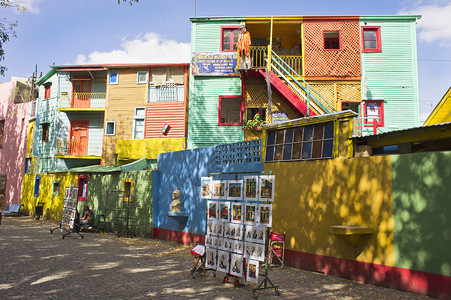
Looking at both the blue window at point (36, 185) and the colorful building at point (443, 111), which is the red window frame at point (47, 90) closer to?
the blue window at point (36, 185)

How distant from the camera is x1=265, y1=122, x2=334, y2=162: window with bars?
948 centimetres

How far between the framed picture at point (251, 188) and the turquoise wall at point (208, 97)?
10.4 m

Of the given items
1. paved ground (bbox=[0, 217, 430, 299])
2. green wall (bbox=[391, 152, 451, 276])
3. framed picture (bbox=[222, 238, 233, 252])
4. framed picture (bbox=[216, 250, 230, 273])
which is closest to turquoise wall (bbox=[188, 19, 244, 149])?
paved ground (bbox=[0, 217, 430, 299])

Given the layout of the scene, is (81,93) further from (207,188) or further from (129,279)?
(129,279)

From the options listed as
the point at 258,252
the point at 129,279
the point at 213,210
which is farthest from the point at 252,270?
the point at 129,279

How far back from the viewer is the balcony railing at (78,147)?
85.0ft

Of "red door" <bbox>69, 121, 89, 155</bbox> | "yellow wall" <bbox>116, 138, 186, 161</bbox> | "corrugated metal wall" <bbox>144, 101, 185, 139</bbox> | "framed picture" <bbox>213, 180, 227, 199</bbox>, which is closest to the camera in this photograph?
"framed picture" <bbox>213, 180, 227, 199</bbox>

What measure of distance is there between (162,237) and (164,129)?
27.7ft

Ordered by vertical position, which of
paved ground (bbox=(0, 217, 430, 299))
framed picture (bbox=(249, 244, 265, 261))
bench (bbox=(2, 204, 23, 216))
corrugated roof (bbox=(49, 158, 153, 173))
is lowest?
paved ground (bbox=(0, 217, 430, 299))

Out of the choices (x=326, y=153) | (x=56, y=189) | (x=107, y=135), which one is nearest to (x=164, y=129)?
(x=107, y=135)

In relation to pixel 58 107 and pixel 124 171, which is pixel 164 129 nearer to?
pixel 124 171

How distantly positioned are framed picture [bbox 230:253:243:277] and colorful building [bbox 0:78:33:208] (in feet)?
91.7

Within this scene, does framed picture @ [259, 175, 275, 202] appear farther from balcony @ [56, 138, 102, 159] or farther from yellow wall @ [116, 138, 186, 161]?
balcony @ [56, 138, 102, 159]

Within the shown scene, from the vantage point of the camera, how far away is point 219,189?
869 cm
